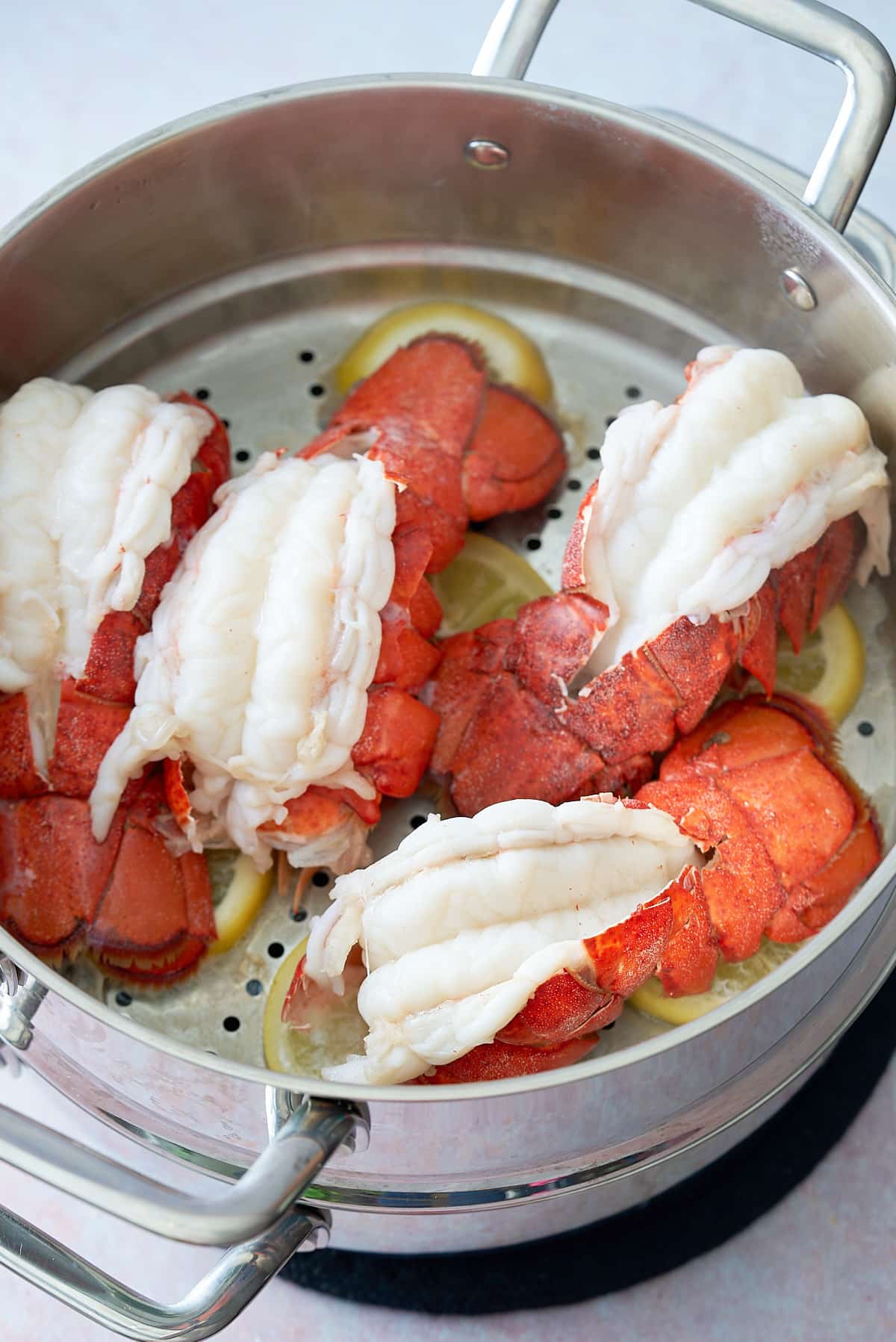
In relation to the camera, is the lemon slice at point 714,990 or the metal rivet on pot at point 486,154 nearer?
the lemon slice at point 714,990

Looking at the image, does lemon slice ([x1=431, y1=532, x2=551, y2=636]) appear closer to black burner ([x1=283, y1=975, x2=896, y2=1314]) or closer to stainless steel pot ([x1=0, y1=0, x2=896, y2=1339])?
stainless steel pot ([x1=0, y1=0, x2=896, y2=1339])

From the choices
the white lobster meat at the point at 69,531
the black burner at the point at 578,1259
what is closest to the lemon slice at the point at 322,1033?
the black burner at the point at 578,1259

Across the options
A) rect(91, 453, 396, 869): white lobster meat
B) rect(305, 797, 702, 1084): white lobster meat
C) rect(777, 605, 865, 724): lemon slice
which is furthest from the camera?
rect(777, 605, 865, 724): lemon slice

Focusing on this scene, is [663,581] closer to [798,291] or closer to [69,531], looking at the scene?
[798,291]

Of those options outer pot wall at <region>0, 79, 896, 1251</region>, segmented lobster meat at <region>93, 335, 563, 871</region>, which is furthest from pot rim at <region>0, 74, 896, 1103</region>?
segmented lobster meat at <region>93, 335, 563, 871</region>

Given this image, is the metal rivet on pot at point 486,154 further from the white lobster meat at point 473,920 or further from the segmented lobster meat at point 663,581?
the white lobster meat at point 473,920

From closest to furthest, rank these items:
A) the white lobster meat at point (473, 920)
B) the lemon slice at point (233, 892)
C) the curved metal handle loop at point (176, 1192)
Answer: the curved metal handle loop at point (176, 1192) < the white lobster meat at point (473, 920) < the lemon slice at point (233, 892)

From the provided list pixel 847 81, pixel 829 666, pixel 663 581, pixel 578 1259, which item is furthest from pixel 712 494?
pixel 578 1259

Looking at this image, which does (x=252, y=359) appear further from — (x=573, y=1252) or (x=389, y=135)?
(x=573, y=1252)
